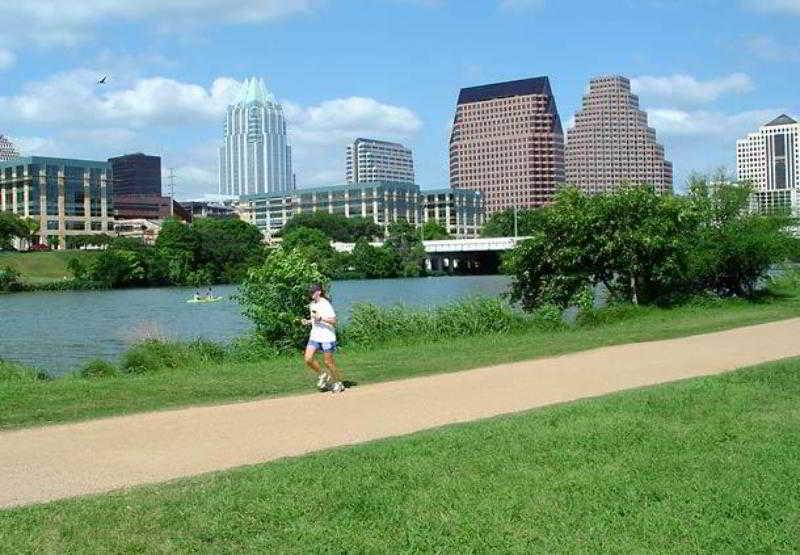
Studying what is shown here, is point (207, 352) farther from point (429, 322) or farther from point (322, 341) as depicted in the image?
point (322, 341)

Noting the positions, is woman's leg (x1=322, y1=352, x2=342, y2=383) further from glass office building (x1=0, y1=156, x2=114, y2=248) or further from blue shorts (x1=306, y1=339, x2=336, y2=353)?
glass office building (x1=0, y1=156, x2=114, y2=248)

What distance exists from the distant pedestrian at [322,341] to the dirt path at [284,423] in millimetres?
436

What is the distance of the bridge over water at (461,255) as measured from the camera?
118 metres

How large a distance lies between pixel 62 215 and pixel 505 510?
177190mm

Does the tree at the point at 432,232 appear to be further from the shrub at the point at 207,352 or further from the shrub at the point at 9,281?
the shrub at the point at 207,352

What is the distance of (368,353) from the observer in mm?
18625

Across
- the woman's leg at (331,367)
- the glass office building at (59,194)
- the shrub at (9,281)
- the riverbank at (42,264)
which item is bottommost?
the woman's leg at (331,367)

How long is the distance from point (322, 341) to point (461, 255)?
115m

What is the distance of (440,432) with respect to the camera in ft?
30.4

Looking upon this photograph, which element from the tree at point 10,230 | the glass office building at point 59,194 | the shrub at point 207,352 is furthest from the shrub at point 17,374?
the glass office building at point 59,194

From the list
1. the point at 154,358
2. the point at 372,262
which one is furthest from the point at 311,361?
the point at 372,262

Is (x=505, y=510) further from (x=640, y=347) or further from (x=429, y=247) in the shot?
(x=429, y=247)

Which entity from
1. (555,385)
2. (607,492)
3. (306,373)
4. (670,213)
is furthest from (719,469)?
(670,213)

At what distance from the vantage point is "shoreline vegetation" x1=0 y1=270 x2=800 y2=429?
40.0ft
